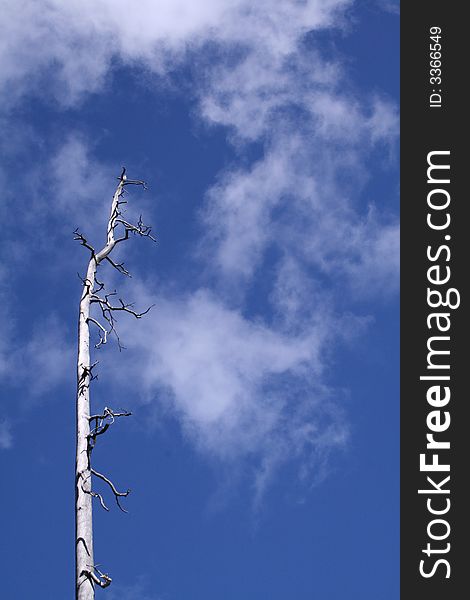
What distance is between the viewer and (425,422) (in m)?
10.1

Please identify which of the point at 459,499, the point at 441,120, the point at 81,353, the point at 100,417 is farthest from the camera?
the point at 441,120

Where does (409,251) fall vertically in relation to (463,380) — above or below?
above

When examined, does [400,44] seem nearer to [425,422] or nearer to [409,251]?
[409,251]

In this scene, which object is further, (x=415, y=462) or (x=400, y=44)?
(x=400, y=44)

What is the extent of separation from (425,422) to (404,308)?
62.3 inches

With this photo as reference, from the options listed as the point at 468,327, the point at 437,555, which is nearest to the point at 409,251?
the point at 468,327

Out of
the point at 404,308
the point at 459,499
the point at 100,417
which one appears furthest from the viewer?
the point at 404,308

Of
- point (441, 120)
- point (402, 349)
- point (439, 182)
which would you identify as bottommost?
point (402, 349)

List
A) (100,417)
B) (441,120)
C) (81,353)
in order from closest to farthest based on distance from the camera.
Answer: (100,417), (81,353), (441,120)

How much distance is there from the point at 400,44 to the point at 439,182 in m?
2.49

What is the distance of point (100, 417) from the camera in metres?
8.24

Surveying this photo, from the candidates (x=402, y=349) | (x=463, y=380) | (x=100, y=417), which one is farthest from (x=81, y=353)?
(x=463, y=380)

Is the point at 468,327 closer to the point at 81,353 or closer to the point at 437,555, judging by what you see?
the point at 437,555

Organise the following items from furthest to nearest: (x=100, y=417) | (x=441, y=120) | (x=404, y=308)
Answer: (x=441, y=120) → (x=404, y=308) → (x=100, y=417)
